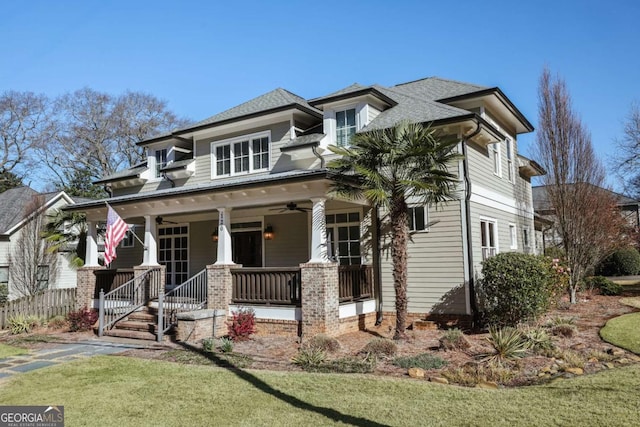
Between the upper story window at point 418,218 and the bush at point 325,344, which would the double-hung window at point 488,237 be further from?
the bush at point 325,344

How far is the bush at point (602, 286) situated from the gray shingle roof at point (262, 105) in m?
13.9

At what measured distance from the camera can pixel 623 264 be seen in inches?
1238

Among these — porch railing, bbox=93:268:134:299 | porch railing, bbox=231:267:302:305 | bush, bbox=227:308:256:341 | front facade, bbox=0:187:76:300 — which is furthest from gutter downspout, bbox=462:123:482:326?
front facade, bbox=0:187:76:300

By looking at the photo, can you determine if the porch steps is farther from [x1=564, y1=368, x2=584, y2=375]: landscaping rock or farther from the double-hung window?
[x1=564, y1=368, x2=584, y2=375]: landscaping rock

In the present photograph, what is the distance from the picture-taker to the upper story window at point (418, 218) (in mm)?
12635

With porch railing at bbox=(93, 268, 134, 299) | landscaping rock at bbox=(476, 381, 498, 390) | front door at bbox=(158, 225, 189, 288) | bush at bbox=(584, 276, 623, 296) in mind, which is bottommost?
landscaping rock at bbox=(476, 381, 498, 390)

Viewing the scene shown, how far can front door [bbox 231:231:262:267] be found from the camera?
1600 centimetres

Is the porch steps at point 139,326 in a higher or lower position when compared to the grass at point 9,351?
higher

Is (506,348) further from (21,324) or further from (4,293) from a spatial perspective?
(4,293)

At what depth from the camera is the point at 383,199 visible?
1015 centimetres

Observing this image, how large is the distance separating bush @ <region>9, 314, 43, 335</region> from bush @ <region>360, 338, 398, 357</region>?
10.9 meters

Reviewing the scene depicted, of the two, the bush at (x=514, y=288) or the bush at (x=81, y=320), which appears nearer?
the bush at (x=514, y=288)

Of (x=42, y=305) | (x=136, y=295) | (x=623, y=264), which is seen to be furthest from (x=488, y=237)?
(x=623, y=264)

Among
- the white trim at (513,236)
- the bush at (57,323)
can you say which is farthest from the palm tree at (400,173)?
the bush at (57,323)
